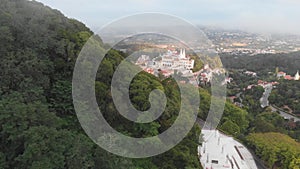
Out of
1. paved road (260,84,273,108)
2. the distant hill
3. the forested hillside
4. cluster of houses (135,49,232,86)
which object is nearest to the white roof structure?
the forested hillside

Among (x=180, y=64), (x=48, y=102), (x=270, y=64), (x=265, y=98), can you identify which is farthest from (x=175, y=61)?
(x=270, y=64)

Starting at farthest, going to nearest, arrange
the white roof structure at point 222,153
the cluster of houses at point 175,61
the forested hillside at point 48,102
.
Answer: the cluster of houses at point 175,61
the white roof structure at point 222,153
the forested hillside at point 48,102

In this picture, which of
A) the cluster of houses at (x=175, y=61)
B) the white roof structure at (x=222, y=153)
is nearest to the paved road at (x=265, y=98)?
the cluster of houses at (x=175, y=61)

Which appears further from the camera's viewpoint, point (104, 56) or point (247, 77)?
point (247, 77)

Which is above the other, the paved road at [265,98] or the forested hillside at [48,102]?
the forested hillside at [48,102]

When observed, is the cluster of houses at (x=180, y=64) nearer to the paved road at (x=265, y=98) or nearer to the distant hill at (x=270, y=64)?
the paved road at (x=265, y=98)

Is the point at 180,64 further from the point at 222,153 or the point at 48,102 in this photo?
the point at 48,102

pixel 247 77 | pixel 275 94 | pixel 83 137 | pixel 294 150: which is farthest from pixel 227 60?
pixel 83 137

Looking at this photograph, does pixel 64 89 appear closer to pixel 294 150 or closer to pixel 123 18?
pixel 123 18

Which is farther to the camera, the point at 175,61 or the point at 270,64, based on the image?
the point at 270,64
